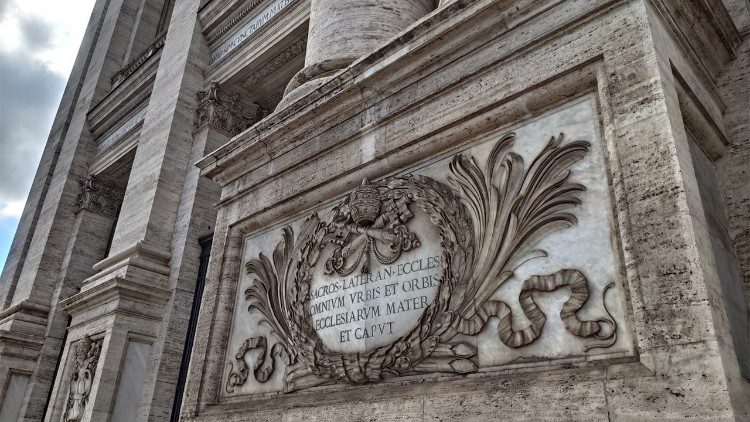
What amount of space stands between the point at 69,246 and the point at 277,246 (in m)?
9.59

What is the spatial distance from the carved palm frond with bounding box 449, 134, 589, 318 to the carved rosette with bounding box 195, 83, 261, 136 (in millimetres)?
7131

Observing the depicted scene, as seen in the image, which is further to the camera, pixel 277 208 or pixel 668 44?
pixel 277 208

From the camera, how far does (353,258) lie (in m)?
3.34

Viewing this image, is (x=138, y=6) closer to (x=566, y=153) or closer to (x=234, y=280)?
(x=234, y=280)

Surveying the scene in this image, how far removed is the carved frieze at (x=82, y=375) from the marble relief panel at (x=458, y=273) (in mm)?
3968

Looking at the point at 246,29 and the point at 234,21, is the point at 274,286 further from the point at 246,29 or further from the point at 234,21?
the point at 234,21

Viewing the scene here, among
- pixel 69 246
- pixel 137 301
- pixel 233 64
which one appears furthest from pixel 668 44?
pixel 69 246

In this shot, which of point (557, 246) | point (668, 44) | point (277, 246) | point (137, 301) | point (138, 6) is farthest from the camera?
point (138, 6)

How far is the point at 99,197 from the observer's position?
12211 millimetres

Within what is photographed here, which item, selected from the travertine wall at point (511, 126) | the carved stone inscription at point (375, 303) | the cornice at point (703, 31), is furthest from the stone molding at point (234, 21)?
the cornice at point (703, 31)

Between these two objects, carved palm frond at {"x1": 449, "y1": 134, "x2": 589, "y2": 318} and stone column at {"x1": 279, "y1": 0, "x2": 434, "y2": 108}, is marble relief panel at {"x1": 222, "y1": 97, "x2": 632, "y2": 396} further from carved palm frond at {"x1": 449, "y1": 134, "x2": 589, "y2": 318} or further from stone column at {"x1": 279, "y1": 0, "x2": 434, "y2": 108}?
stone column at {"x1": 279, "y1": 0, "x2": 434, "y2": 108}

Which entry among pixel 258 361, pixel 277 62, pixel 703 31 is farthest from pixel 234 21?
pixel 703 31

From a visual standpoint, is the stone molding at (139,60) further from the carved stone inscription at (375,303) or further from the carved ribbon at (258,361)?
the carved stone inscription at (375,303)

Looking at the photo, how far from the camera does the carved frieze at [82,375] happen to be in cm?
663
